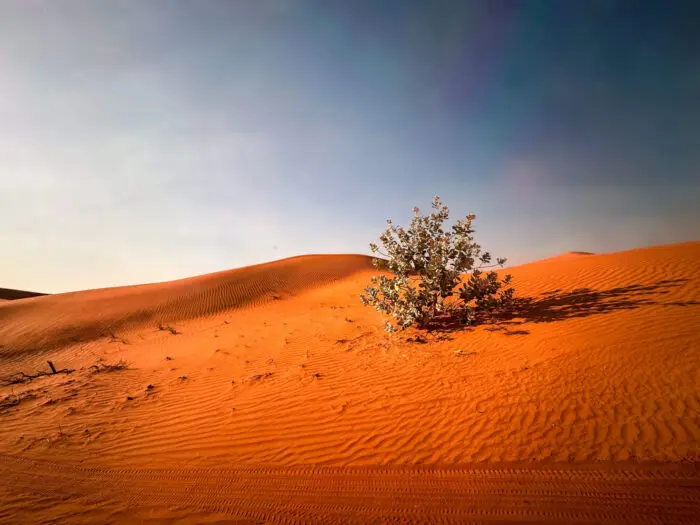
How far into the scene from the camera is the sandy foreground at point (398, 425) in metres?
3.28

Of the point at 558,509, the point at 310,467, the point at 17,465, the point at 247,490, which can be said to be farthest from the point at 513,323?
the point at 17,465

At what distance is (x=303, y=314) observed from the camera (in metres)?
14.5

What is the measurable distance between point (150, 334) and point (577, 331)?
17615 mm

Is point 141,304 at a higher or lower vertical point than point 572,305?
higher

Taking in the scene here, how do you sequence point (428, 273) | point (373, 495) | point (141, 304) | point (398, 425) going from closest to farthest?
point (373, 495), point (398, 425), point (428, 273), point (141, 304)

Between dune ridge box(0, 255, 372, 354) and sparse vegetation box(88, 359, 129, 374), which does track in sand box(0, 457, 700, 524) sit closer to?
sparse vegetation box(88, 359, 129, 374)

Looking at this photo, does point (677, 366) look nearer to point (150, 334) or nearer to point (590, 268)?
point (590, 268)

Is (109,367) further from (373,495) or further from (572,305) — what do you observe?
(572,305)

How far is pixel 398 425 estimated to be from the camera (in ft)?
15.0

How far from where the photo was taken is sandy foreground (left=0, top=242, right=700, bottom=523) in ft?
10.8

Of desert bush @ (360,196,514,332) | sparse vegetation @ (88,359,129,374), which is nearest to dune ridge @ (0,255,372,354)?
sparse vegetation @ (88,359,129,374)

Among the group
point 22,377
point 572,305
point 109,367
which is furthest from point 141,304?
point 572,305

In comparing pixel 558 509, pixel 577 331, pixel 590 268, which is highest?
pixel 590 268

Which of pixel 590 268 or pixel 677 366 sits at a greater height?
pixel 590 268
